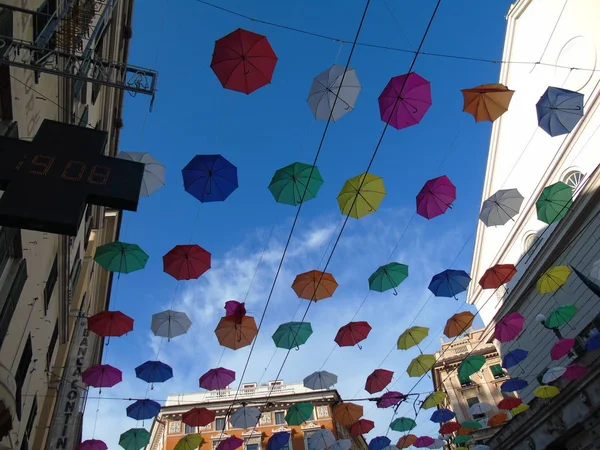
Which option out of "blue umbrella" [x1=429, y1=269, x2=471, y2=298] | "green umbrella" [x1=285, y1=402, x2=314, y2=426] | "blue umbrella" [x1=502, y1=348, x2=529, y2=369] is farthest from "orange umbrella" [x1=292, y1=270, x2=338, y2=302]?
"blue umbrella" [x1=502, y1=348, x2=529, y2=369]

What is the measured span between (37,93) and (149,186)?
3.18 metres

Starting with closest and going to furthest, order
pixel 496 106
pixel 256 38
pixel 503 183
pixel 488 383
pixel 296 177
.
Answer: pixel 256 38, pixel 496 106, pixel 296 177, pixel 503 183, pixel 488 383

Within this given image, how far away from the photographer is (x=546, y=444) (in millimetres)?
17031

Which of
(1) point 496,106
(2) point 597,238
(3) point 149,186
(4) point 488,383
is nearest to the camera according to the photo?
(1) point 496,106

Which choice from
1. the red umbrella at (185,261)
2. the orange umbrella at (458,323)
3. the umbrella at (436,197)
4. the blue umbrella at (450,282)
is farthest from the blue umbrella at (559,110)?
the red umbrella at (185,261)

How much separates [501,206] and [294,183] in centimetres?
702

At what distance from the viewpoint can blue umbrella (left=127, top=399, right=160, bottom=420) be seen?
1499cm

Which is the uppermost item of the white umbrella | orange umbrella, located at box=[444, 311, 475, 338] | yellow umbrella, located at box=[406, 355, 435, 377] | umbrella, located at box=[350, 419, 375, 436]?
the white umbrella

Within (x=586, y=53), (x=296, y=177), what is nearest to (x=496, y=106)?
(x=296, y=177)

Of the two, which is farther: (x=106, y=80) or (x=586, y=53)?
(x=586, y=53)

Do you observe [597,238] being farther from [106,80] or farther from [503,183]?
[106,80]

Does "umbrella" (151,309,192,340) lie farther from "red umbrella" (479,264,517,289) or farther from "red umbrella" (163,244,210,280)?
"red umbrella" (479,264,517,289)

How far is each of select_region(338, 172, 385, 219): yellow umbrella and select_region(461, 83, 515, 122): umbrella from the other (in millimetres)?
2555

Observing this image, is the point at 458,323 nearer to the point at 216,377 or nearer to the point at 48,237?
the point at 216,377
